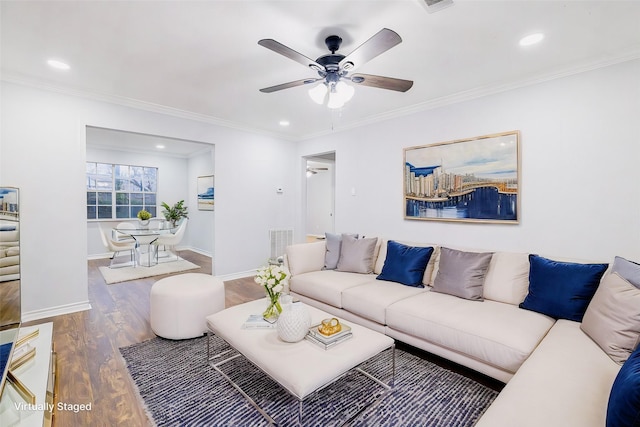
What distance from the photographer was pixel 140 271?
17.2 ft

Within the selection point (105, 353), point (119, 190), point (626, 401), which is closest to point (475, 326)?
point (626, 401)

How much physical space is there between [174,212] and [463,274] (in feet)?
22.0

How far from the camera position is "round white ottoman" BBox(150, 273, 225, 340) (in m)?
2.60

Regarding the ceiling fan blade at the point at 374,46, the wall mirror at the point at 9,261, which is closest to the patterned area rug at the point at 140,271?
the wall mirror at the point at 9,261

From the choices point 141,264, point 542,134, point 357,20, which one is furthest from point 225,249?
point 542,134

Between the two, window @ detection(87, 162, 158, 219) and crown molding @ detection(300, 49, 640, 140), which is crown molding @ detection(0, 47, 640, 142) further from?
window @ detection(87, 162, 158, 219)

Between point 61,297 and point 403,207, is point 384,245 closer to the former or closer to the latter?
point 403,207

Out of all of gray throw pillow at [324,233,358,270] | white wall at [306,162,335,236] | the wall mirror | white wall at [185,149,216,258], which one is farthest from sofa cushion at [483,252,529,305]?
white wall at [306,162,335,236]

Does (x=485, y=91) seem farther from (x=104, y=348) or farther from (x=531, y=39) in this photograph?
(x=104, y=348)

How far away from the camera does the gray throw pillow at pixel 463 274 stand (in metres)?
2.51

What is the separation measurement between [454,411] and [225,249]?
3.72 metres

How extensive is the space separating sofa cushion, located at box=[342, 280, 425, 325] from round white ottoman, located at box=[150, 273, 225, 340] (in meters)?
1.26

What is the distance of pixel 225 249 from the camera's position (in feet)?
15.3

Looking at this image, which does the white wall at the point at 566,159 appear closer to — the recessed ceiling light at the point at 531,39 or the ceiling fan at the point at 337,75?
the recessed ceiling light at the point at 531,39
